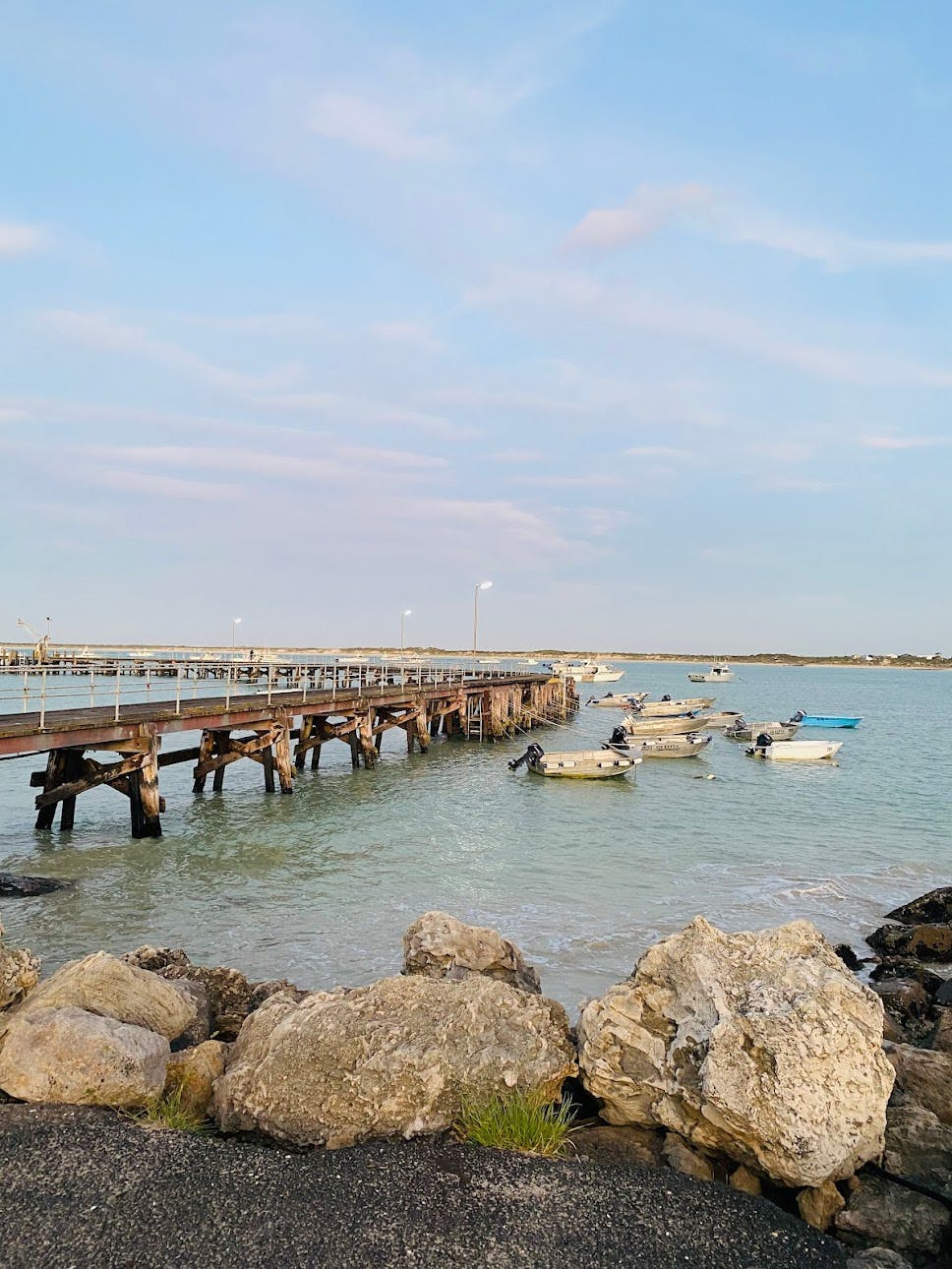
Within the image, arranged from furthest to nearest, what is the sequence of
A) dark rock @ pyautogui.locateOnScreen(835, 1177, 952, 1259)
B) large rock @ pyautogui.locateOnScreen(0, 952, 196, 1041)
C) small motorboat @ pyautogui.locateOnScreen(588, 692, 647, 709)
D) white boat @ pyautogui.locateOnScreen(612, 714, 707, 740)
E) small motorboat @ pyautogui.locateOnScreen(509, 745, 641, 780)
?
small motorboat @ pyautogui.locateOnScreen(588, 692, 647, 709) < white boat @ pyautogui.locateOnScreen(612, 714, 707, 740) < small motorboat @ pyautogui.locateOnScreen(509, 745, 641, 780) < large rock @ pyautogui.locateOnScreen(0, 952, 196, 1041) < dark rock @ pyautogui.locateOnScreen(835, 1177, 952, 1259)

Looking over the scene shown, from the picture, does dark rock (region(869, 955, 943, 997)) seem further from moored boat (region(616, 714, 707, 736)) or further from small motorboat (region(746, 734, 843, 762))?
moored boat (region(616, 714, 707, 736))

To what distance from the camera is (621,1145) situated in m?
6.28

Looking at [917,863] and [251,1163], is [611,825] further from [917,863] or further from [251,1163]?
[251,1163]

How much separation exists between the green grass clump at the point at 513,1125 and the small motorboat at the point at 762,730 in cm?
4768

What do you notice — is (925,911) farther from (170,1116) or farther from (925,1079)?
(170,1116)

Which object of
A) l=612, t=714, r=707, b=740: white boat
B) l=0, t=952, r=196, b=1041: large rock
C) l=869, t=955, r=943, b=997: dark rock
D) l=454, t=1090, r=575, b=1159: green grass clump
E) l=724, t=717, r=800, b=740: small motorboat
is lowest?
l=724, t=717, r=800, b=740: small motorboat

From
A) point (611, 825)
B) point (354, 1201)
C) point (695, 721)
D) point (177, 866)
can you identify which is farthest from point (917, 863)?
point (695, 721)

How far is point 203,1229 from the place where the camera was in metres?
4.90

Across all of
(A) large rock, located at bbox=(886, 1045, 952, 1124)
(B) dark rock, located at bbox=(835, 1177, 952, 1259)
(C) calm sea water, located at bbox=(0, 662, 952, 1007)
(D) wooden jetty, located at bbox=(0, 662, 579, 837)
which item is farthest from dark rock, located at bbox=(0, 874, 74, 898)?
(B) dark rock, located at bbox=(835, 1177, 952, 1259)

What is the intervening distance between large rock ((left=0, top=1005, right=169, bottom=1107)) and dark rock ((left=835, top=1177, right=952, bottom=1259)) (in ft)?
17.0

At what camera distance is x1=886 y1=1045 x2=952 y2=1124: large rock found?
7.12 meters

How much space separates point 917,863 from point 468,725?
1157 inches

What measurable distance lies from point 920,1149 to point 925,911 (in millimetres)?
11348

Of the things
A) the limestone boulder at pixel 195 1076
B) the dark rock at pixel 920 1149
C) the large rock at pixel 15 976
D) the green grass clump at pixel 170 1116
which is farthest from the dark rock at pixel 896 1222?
the large rock at pixel 15 976
